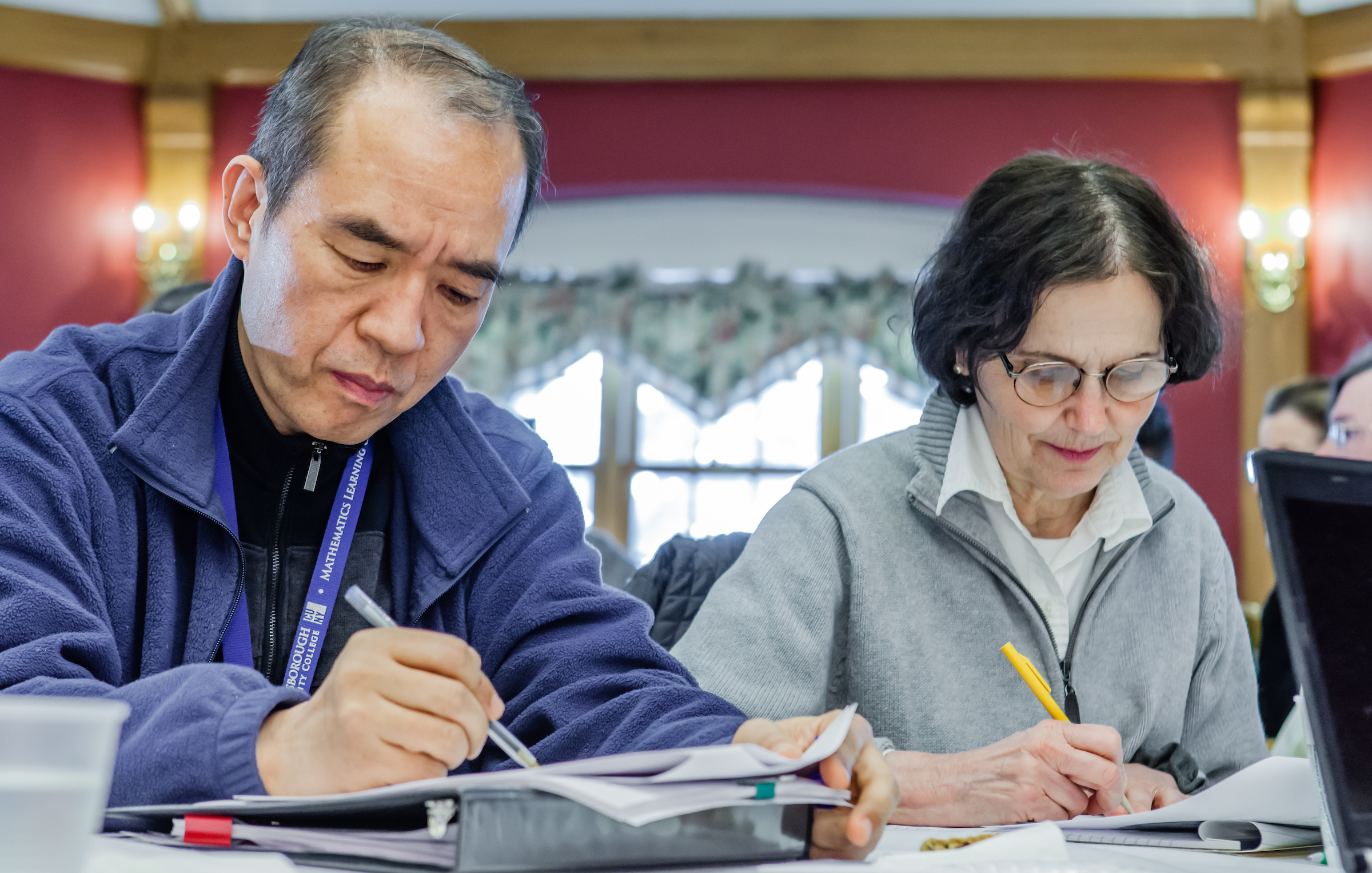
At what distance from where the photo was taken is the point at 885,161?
5.20m

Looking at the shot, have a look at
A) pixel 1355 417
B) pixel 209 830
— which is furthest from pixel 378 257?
pixel 1355 417

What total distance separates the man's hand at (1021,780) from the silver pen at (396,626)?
439mm

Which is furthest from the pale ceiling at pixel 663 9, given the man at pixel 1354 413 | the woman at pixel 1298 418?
the man at pixel 1354 413

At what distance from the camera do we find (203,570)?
106cm

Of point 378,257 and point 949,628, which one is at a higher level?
point 378,257

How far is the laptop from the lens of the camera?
77cm

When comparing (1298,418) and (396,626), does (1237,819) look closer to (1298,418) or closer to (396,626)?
(396,626)

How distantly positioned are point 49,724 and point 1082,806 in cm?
95

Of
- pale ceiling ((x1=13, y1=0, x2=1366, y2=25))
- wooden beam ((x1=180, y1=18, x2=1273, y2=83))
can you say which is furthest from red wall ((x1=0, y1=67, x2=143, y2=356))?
A: wooden beam ((x1=180, y1=18, x2=1273, y2=83))

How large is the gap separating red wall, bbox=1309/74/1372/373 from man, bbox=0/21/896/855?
4.44 meters

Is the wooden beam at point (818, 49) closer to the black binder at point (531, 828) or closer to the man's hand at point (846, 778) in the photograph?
the man's hand at point (846, 778)

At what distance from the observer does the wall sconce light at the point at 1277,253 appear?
4.87 m

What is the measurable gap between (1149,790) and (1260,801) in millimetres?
332

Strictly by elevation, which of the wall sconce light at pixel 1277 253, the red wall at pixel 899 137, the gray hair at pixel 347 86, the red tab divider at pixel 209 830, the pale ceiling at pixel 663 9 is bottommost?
the red tab divider at pixel 209 830
